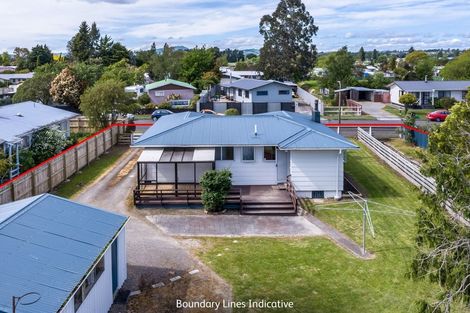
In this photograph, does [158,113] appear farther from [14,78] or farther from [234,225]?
[14,78]

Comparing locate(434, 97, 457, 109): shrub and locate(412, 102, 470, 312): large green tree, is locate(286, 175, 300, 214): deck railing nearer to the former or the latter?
locate(412, 102, 470, 312): large green tree

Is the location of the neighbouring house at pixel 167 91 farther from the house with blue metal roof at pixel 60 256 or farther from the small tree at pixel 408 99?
the house with blue metal roof at pixel 60 256

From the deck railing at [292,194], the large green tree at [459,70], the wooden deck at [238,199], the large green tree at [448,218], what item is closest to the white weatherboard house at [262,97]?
the large green tree at [459,70]

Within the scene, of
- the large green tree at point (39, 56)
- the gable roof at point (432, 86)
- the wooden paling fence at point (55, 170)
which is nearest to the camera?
the wooden paling fence at point (55, 170)

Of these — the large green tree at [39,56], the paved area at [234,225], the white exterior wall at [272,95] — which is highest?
the large green tree at [39,56]

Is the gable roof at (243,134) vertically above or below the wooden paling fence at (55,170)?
above

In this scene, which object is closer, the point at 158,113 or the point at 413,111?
the point at 158,113

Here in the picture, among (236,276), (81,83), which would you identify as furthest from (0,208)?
(81,83)

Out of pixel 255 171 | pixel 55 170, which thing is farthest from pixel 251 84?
pixel 55 170

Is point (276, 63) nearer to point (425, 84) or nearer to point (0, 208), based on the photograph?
point (425, 84)
